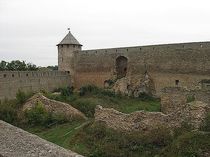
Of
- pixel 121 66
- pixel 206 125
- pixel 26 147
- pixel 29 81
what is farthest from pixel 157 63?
pixel 26 147

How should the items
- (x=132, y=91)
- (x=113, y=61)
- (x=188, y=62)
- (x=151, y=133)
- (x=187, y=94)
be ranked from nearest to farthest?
1. (x=151, y=133)
2. (x=187, y=94)
3. (x=188, y=62)
4. (x=132, y=91)
5. (x=113, y=61)

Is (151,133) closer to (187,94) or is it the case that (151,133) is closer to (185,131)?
(185,131)

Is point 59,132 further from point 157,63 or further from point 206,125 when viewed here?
point 157,63

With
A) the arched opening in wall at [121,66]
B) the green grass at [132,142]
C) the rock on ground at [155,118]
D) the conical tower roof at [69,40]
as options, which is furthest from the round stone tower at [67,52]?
the rock on ground at [155,118]

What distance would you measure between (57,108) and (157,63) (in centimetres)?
1136

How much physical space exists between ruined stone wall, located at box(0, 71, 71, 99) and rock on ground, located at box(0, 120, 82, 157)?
59.4 ft

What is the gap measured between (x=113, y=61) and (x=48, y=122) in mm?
14417

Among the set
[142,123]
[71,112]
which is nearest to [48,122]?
[71,112]

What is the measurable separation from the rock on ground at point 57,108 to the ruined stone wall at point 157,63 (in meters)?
9.06

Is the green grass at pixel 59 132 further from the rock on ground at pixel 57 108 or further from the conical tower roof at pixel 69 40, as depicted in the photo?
the conical tower roof at pixel 69 40

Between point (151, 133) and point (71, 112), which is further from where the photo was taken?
point (71, 112)

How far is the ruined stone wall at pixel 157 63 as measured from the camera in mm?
23688

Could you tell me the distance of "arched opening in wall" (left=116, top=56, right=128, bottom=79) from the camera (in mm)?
28484

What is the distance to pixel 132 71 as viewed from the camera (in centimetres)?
2741
